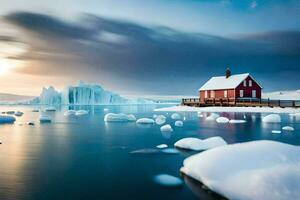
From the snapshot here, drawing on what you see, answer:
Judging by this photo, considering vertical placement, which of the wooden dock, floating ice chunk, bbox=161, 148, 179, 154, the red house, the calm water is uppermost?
the red house

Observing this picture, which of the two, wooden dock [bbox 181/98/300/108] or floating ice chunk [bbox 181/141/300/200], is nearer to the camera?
floating ice chunk [bbox 181/141/300/200]

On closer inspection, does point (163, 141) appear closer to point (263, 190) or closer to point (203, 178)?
point (203, 178)

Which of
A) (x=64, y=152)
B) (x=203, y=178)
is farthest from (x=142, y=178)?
(x=64, y=152)

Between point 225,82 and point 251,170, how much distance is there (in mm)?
49490

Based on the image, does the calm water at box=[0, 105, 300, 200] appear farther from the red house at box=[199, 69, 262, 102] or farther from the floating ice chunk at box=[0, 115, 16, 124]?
the red house at box=[199, 69, 262, 102]

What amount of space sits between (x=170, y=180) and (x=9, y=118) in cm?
3008

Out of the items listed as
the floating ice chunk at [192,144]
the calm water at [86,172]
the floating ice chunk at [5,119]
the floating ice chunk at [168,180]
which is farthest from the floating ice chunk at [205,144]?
the floating ice chunk at [5,119]

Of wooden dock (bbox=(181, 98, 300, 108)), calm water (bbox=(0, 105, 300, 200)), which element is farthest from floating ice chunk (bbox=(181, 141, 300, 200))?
wooden dock (bbox=(181, 98, 300, 108))

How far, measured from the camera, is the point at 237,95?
52.2 meters

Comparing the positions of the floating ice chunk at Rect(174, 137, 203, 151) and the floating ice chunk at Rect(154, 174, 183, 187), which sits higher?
the floating ice chunk at Rect(174, 137, 203, 151)

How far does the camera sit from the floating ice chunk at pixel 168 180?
914 centimetres

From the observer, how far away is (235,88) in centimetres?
5169

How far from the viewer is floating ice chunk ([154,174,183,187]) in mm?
9141

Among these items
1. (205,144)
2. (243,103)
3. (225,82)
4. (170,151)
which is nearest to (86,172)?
(170,151)
